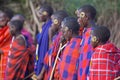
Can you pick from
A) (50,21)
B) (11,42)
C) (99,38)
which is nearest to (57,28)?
(50,21)

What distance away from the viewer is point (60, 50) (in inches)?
325

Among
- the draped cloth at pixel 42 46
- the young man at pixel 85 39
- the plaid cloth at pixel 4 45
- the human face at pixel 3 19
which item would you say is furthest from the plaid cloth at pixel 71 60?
the human face at pixel 3 19

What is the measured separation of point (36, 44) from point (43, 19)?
74 cm

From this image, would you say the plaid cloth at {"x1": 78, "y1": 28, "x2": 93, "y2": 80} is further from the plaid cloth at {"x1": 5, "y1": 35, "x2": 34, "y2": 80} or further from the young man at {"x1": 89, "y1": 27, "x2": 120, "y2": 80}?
the plaid cloth at {"x1": 5, "y1": 35, "x2": 34, "y2": 80}

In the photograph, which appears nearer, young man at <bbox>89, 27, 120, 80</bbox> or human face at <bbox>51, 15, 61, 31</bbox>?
young man at <bbox>89, 27, 120, 80</bbox>

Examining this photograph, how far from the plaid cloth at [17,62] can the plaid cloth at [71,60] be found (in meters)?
1.69

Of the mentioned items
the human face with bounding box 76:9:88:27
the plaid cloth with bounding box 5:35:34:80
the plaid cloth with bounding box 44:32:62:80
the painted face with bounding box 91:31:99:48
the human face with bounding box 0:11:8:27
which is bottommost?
the plaid cloth with bounding box 5:35:34:80

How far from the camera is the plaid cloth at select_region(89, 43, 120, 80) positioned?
7.14 metres

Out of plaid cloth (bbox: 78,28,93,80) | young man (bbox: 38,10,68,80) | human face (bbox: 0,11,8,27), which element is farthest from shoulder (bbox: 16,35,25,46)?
plaid cloth (bbox: 78,28,93,80)

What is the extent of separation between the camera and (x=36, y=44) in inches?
396

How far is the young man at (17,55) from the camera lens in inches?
Answer: 368

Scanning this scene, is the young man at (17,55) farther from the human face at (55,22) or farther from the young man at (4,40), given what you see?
the human face at (55,22)

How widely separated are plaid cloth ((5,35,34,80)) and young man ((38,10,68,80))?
0.49 meters

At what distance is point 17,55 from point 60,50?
4.54ft
